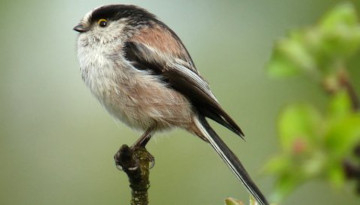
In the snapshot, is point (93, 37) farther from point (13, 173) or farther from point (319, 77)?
point (13, 173)

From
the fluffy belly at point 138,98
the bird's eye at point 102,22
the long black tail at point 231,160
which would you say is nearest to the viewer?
the long black tail at point 231,160

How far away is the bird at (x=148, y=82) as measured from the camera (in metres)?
3.80

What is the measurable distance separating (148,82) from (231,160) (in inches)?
33.0

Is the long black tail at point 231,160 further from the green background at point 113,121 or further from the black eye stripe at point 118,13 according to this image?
the green background at point 113,121

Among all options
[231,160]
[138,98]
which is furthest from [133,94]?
[231,160]

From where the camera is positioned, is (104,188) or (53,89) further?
(53,89)

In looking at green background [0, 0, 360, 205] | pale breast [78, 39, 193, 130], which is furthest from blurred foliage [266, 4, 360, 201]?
green background [0, 0, 360, 205]

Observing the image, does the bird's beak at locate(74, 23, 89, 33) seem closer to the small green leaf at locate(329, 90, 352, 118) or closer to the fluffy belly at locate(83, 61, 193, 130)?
the fluffy belly at locate(83, 61, 193, 130)

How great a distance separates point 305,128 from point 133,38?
322 centimetres

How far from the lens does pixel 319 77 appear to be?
3.02 feet

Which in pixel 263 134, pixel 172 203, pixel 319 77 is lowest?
pixel 172 203

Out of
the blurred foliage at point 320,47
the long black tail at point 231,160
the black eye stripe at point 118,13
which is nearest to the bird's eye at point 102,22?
the black eye stripe at point 118,13

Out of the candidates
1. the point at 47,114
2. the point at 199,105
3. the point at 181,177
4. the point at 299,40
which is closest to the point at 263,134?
the point at 181,177

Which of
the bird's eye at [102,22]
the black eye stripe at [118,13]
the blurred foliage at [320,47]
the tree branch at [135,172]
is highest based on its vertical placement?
the black eye stripe at [118,13]
